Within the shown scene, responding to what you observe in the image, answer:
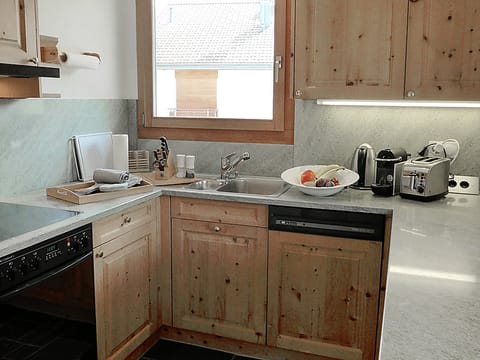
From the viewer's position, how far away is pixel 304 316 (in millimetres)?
2742

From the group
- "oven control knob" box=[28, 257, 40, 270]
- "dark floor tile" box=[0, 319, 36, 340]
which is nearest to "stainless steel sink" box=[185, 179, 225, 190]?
"oven control knob" box=[28, 257, 40, 270]

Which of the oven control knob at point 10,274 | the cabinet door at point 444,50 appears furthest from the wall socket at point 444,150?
the oven control knob at point 10,274

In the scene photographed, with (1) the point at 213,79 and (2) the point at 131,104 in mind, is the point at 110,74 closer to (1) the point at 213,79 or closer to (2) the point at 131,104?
(2) the point at 131,104

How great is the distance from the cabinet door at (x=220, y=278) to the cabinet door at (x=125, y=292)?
0.17 m

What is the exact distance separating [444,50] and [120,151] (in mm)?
1945

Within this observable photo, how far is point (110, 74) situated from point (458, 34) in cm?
211

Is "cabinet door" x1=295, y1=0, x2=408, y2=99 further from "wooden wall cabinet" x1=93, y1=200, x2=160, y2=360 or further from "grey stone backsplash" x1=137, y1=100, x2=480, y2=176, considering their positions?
"wooden wall cabinet" x1=93, y1=200, x2=160, y2=360

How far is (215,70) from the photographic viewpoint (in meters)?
3.40

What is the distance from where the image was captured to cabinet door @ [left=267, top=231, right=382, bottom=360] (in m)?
2.60

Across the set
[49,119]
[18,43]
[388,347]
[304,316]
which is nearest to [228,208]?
[304,316]

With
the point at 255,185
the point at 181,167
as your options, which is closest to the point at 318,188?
the point at 255,185

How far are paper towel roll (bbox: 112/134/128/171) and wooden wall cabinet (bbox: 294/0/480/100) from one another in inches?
44.4

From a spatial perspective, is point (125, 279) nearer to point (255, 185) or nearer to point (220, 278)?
point (220, 278)

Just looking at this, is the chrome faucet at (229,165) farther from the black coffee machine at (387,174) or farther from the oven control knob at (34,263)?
the oven control knob at (34,263)
